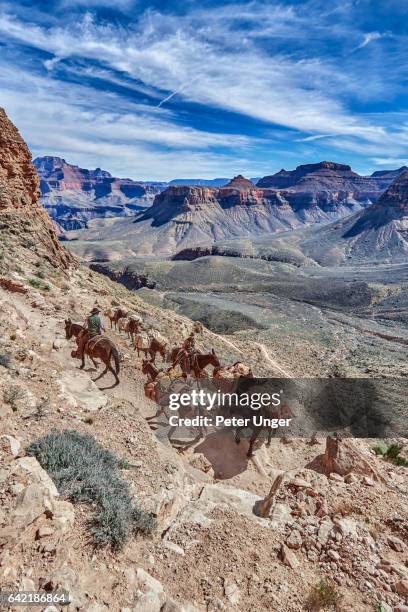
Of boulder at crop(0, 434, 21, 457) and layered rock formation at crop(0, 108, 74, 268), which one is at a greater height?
layered rock formation at crop(0, 108, 74, 268)

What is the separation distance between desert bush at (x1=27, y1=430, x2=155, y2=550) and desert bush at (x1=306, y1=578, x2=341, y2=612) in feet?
9.26

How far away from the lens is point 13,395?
9.30 meters

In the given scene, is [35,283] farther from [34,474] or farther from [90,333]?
[34,474]

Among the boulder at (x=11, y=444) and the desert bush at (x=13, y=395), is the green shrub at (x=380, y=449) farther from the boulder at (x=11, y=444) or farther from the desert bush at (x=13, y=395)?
the boulder at (x=11, y=444)

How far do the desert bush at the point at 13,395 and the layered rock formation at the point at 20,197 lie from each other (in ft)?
69.6

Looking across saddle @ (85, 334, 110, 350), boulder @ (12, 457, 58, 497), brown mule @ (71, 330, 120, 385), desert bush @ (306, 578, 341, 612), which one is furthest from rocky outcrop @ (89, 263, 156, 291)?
desert bush @ (306, 578, 341, 612)

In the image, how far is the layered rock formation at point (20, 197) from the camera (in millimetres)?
28031

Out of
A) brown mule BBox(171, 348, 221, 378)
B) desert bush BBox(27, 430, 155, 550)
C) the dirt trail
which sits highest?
desert bush BBox(27, 430, 155, 550)

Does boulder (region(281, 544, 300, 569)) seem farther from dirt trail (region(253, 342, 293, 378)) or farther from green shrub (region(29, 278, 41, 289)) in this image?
dirt trail (region(253, 342, 293, 378))

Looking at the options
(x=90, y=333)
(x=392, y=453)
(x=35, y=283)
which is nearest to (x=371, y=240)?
(x=392, y=453)

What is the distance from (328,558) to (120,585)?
3.78 metres

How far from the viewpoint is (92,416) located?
10.4 metres

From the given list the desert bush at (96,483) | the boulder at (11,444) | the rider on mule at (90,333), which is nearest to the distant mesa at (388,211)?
the rider on mule at (90,333)

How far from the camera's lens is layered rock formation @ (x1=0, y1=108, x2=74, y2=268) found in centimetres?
2803
